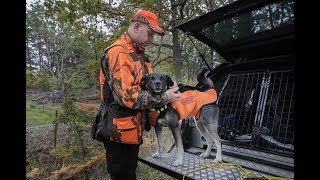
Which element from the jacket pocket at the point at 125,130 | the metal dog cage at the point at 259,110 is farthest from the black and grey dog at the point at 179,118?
the jacket pocket at the point at 125,130

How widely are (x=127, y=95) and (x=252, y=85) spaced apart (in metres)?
2.00

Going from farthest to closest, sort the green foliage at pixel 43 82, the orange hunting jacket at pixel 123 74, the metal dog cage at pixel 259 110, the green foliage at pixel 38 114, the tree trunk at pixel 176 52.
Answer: the green foliage at pixel 43 82
the green foliage at pixel 38 114
the tree trunk at pixel 176 52
the metal dog cage at pixel 259 110
the orange hunting jacket at pixel 123 74

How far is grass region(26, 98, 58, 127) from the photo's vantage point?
1783 cm

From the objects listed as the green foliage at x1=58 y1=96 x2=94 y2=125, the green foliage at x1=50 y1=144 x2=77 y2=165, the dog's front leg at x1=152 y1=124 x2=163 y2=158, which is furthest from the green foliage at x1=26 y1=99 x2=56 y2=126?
the dog's front leg at x1=152 y1=124 x2=163 y2=158

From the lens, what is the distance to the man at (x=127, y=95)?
8.74 ft

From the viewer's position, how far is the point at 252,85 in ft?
12.8

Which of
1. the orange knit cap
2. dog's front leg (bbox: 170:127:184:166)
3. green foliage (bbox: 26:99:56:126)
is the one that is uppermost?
the orange knit cap

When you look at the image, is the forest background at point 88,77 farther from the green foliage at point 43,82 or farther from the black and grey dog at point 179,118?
the green foliage at point 43,82

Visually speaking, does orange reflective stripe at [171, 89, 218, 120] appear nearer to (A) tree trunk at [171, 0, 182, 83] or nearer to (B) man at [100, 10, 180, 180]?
(B) man at [100, 10, 180, 180]

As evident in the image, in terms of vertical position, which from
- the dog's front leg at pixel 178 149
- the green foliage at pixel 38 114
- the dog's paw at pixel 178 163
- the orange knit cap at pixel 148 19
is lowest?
the green foliage at pixel 38 114

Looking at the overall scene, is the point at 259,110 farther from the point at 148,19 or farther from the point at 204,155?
the point at 148,19

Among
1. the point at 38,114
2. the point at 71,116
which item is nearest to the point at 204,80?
the point at 71,116

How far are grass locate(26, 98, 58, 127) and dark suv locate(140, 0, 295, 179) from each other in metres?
15.2

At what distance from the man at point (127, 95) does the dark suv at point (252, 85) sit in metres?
0.57
